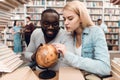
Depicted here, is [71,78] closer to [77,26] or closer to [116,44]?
[77,26]

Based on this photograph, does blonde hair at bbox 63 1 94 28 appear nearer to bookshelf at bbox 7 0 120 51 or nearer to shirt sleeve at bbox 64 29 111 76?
shirt sleeve at bbox 64 29 111 76

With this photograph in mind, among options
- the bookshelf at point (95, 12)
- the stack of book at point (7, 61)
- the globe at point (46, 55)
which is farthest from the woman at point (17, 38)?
the globe at point (46, 55)

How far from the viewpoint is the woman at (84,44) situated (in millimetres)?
1545

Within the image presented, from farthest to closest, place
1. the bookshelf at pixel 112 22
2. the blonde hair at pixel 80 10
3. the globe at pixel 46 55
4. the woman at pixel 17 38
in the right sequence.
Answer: the bookshelf at pixel 112 22, the woman at pixel 17 38, the blonde hair at pixel 80 10, the globe at pixel 46 55

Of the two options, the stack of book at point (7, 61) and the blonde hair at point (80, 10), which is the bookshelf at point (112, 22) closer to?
the blonde hair at point (80, 10)

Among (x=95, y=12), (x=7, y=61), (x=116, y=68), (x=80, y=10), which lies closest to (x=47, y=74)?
(x=7, y=61)

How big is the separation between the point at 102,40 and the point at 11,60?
0.66 metres

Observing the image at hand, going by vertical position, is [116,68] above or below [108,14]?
below

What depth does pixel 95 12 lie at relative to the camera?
1200 centimetres

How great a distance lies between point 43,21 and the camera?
6.74ft

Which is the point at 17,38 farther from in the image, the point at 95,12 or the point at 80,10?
the point at 80,10

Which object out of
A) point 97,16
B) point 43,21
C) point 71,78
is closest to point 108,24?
point 97,16

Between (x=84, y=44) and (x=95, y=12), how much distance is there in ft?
34.0

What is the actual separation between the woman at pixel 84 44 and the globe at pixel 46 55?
0.13ft
